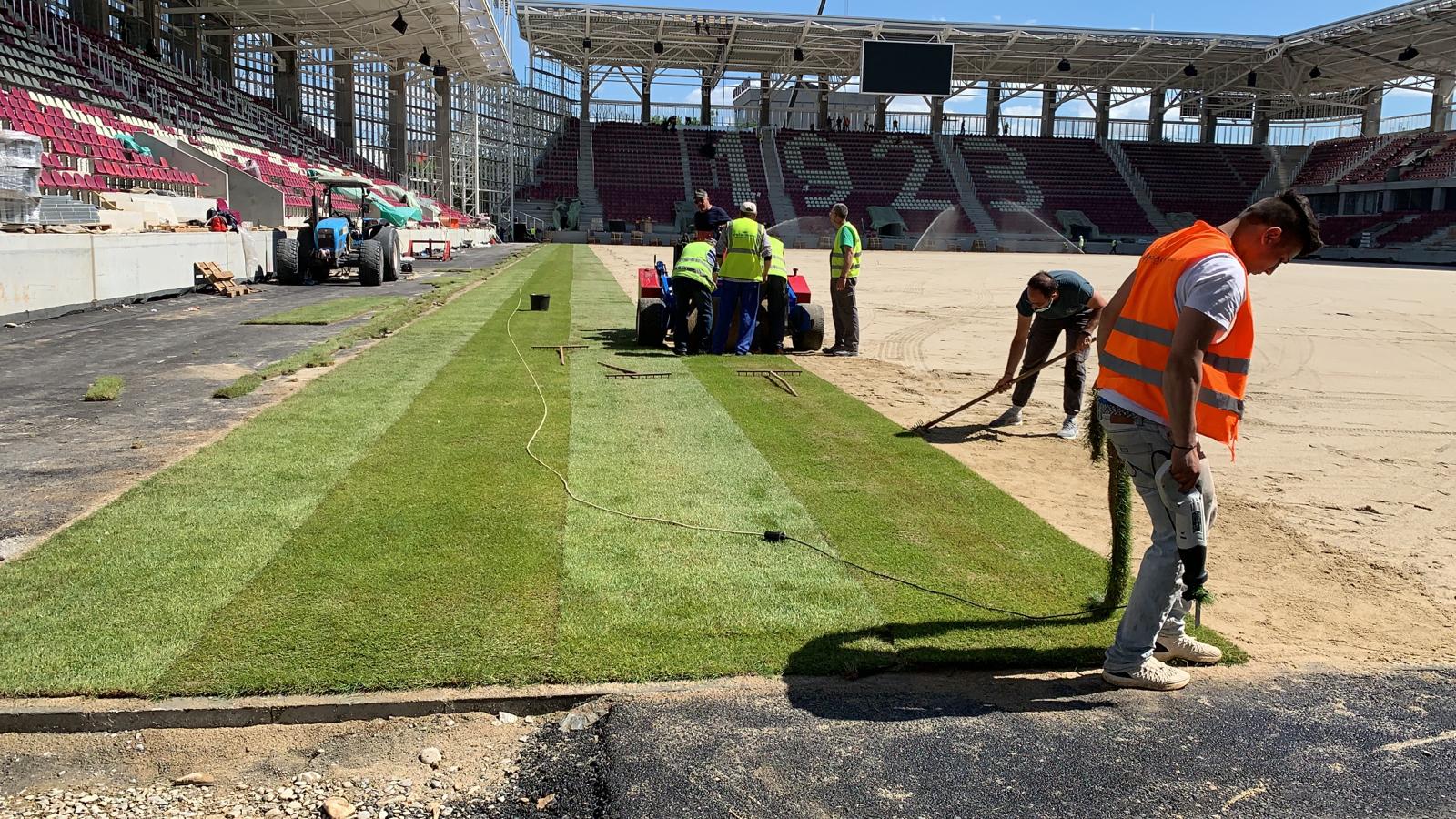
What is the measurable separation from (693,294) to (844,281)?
1.95m

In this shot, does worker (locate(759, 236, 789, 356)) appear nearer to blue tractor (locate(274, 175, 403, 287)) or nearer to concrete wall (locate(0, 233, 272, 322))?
concrete wall (locate(0, 233, 272, 322))

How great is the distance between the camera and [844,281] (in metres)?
12.6

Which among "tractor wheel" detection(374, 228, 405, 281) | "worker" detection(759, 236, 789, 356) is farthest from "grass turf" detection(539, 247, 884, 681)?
"tractor wheel" detection(374, 228, 405, 281)

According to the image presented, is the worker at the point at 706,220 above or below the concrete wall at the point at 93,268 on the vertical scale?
above

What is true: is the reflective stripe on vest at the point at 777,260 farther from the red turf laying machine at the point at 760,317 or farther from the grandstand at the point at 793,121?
the grandstand at the point at 793,121

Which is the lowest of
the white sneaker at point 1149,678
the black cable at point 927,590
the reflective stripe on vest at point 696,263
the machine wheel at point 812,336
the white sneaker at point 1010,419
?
the white sneaker at point 1149,678

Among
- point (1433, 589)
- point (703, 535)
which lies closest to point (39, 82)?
point (703, 535)

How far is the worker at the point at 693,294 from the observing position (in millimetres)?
11695

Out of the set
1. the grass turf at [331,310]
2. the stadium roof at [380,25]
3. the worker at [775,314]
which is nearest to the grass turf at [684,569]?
the worker at [775,314]

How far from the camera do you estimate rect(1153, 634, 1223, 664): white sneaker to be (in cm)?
406

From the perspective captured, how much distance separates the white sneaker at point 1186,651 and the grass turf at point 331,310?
12.9 metres

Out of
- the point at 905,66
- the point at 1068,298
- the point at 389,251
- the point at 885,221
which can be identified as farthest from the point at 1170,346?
the point at 885,221

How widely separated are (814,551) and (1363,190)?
67.2 metres

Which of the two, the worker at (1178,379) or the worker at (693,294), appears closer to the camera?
the worker at (1178,379)
